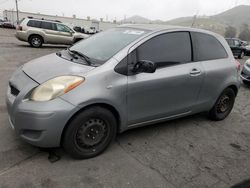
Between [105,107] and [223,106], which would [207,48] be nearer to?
[223,106]

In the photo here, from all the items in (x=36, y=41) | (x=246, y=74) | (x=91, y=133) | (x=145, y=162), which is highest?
(x=91, y=133)

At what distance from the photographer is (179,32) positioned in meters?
3.84

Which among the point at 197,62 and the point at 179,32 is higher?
the point at 179,32

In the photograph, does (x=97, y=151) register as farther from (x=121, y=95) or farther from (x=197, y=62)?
(x=197, y=62)

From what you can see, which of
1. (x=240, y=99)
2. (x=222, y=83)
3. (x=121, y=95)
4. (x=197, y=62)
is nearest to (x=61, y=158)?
(x=121, y=95)

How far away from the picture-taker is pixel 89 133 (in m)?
3.03

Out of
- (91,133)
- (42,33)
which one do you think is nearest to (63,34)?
(42,33)

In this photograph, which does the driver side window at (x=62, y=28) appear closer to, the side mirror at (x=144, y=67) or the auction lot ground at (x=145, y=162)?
the auction lot ground at (x=145, y=162)

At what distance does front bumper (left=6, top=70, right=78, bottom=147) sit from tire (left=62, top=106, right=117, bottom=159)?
123mm

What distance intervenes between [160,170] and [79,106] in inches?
49.1

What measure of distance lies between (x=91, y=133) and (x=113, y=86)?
632 millimetres

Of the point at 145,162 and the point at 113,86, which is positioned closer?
the point at 113,86

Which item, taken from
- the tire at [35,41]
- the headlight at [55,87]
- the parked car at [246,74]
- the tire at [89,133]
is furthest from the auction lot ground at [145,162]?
the tire at [35,41]

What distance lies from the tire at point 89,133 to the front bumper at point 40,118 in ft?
0.40
